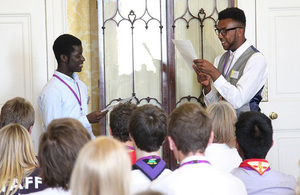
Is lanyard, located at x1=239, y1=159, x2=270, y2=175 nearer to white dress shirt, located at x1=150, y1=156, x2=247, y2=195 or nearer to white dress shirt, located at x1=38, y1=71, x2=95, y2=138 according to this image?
white dress shirt, located at x1=150, y1=156, x2=247, y2=195

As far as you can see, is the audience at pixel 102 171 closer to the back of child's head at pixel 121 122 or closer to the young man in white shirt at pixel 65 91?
the back of child's head at pixel 121 122

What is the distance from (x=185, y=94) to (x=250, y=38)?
740 millimetres

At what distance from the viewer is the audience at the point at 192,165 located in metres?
1.85

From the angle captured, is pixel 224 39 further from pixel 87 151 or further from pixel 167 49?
pixel 87 151

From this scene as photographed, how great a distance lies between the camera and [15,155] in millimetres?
2176

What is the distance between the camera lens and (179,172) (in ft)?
6.19

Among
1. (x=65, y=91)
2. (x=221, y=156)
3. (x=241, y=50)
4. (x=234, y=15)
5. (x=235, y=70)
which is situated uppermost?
(x=234, y=15)

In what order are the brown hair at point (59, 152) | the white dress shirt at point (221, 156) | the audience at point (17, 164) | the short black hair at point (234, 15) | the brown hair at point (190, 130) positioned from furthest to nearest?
the short black hair at point (234, 15) < the white dress shirt at point (221, 156) < the audience at point (17, 164) < the brown hair at point (190, 130) < the brown hair at point (59, 152)

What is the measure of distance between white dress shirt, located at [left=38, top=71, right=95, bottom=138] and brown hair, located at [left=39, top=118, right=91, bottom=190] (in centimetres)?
167

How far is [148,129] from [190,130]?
1.06 feet

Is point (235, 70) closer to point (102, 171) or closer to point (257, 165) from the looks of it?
point (257, 165)

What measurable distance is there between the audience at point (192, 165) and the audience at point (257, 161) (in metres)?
0.22

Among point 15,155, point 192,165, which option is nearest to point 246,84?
point 192,165

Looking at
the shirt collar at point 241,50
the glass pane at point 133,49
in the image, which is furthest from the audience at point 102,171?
the glass pane at point 133,49
